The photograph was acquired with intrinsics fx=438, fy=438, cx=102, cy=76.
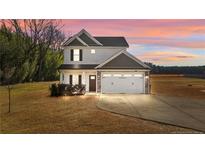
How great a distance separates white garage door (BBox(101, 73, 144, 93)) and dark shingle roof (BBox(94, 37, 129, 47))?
1311mm

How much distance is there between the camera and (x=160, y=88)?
1652cm

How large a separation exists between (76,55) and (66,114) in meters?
4.01

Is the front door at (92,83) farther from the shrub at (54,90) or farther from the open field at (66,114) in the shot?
the shrub at (54,90)

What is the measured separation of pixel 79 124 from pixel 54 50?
10.6ft

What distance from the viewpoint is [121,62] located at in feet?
60.8

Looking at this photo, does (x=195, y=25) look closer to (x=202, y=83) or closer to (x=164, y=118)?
(x=202, y=83)

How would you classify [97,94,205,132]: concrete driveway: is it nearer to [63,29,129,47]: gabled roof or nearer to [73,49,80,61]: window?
[63,29,129,47]: gabled roof

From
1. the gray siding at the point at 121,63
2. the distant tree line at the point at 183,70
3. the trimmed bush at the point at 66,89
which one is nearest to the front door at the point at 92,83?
the trimmed bush at the point at 66,89

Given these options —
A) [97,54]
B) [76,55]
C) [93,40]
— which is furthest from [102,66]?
[76,55]

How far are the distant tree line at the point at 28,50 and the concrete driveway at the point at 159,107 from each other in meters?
2.41

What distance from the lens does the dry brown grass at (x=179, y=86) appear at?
1599 cm

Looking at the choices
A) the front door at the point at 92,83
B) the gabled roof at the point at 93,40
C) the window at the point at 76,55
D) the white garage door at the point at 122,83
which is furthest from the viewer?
the window at the point at 76,55

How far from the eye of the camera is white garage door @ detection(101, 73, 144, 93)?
17.1 meters

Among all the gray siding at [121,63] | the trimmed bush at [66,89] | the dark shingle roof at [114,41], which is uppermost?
the dark shingle roof at [114,41]
